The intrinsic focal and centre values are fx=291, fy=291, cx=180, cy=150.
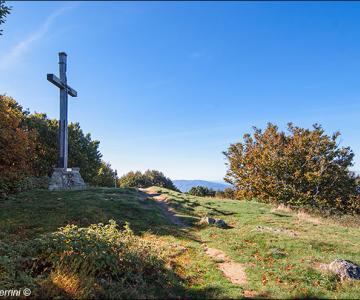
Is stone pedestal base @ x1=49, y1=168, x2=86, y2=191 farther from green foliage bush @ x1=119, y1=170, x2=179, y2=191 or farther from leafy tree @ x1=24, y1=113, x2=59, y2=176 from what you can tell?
green foliage bush @ x1=119, y1=170, x2=179, y2=191

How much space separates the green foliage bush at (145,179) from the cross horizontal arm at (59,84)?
160 ft

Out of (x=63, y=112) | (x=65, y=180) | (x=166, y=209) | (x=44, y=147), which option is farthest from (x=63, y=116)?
(x=44, y=147)

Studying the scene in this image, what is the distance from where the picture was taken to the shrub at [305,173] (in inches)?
1451

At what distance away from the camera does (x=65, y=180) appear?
25.2m

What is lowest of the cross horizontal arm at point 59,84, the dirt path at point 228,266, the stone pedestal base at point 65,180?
the dirt path at point 228,266

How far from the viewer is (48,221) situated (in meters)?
14.5

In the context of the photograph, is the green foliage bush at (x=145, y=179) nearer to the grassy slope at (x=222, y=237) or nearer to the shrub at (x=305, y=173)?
the shrub at (x=305, y=173)

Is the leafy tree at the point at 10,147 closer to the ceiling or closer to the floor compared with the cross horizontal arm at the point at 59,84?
closer to the floor

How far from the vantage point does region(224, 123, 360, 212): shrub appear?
3684 cm

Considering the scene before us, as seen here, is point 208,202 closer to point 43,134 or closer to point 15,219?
point 15,219

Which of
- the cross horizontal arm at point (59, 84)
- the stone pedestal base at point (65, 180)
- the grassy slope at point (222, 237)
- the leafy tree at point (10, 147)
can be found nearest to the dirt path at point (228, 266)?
the grassy slope at point (222, 237)

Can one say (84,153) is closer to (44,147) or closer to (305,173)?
(44,147)

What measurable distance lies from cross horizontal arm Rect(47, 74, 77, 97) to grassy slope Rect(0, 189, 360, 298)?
8.89 m

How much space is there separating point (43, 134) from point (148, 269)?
40357 millimetres
